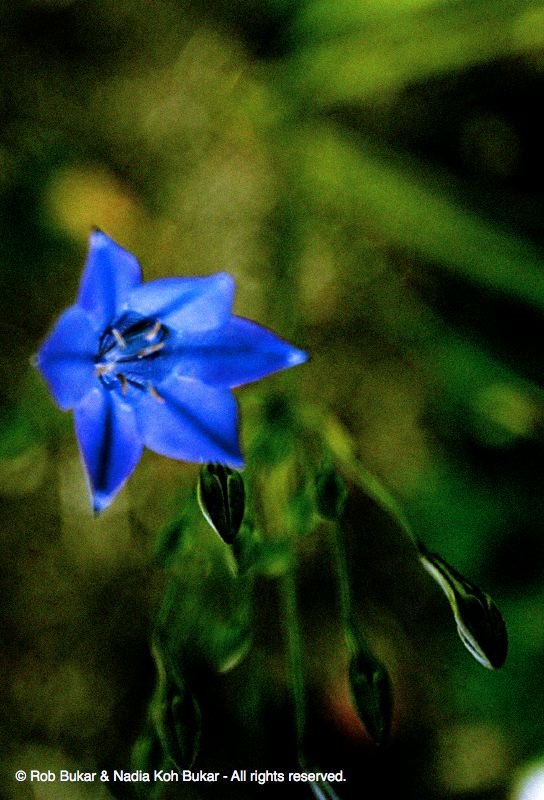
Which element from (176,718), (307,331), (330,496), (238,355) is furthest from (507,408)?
(176,718)

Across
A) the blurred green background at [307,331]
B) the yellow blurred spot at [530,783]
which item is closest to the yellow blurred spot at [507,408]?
the blurred green background at [307,331]

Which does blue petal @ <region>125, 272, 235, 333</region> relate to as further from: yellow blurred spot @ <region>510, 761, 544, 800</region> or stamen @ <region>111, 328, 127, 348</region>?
yellow blurred spot @ <region>510, 761, 544, 800</region>

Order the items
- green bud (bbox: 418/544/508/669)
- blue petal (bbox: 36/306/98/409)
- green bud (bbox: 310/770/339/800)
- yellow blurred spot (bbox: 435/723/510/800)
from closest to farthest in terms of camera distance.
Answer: blue petal (bbox: 36/306/98/409), green bud (bbox: 418/544/508/669), green bud (bbox: 310/770/339/800), yellow blurred spot (bbox: 435/723/510/800)

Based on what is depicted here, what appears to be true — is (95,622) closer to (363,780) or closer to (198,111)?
(363,780)

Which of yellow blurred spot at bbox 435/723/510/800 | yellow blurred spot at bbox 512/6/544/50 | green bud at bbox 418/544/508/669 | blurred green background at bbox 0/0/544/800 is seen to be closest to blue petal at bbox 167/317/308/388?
blurred green background at bbox 0/0/544/800

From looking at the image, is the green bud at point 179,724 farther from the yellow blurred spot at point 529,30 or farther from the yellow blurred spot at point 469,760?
the yellow blurred spot at point 529,30

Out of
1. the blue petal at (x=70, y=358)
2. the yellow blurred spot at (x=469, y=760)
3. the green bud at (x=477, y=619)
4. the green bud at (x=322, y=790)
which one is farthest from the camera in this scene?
the yellow blurred spot at (x=469, y=760)
